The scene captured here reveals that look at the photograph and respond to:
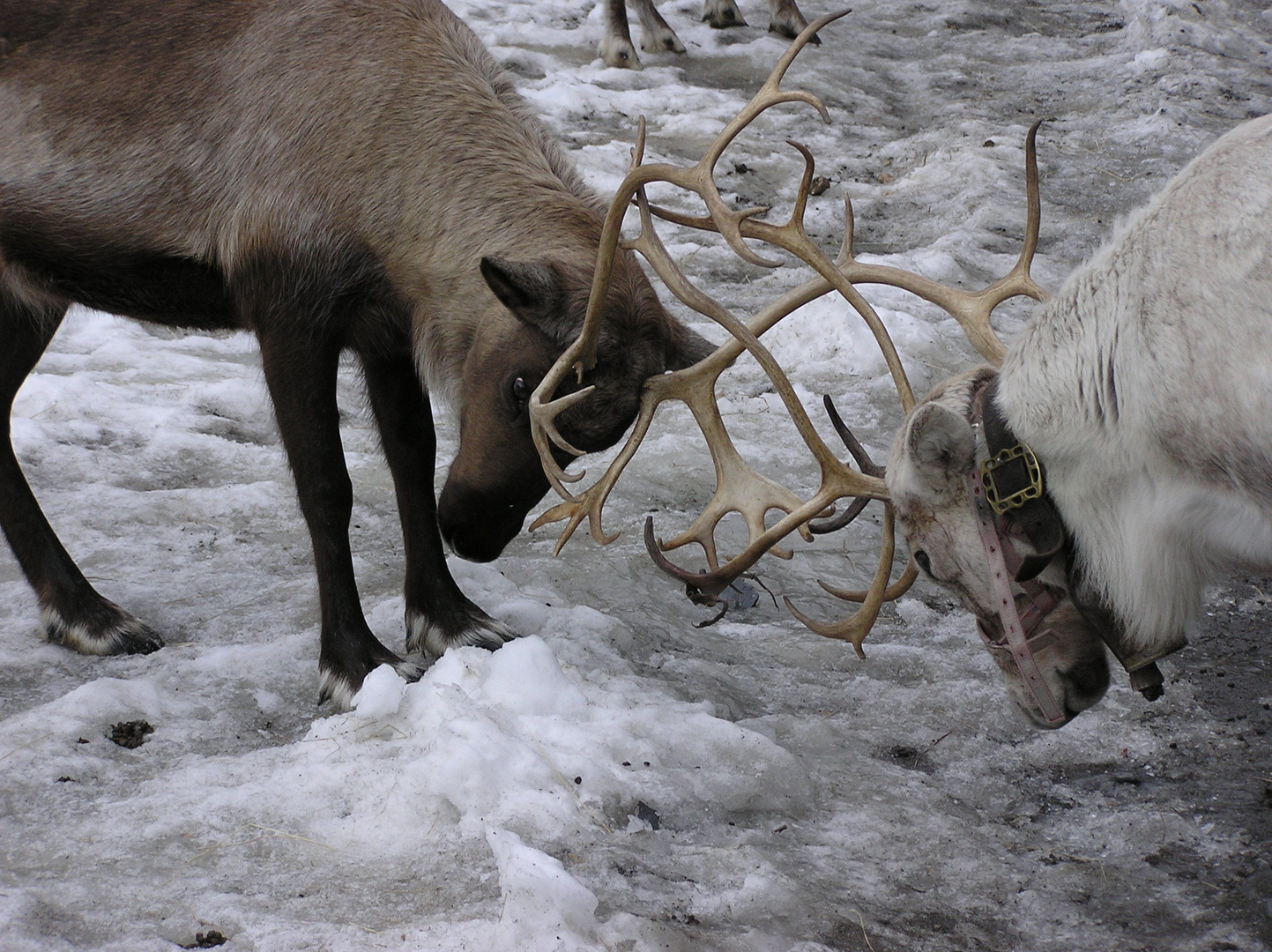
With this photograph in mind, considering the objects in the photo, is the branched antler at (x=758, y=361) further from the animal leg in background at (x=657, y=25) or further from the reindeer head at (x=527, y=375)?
the animal leg in background at (x=657, y=25)

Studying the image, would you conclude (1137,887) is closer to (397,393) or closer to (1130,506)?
(1130,506)

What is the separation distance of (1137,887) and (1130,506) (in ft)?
2.57

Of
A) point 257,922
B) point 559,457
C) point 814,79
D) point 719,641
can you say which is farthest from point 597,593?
point 814,79

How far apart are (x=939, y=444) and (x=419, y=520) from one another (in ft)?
5.15

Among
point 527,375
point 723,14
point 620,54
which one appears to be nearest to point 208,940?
point 527,375

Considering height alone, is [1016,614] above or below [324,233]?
below

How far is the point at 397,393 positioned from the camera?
10.9 feet

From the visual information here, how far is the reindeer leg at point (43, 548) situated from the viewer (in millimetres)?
3143

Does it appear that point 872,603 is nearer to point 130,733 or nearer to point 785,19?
point 130,733

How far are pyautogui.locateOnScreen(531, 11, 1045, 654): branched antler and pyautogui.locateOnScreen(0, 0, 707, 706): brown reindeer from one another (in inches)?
3.8

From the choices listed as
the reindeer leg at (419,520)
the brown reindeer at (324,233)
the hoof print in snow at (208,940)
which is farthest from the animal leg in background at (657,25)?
the hoof print in snow at (208,940)

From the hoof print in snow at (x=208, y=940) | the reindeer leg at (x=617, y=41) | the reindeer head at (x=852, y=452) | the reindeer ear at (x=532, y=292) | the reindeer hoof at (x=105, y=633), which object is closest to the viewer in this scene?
the hoof print in snow at (x=208, y=940)

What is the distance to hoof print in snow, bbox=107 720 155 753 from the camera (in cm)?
269

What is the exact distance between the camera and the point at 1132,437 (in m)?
2.22
